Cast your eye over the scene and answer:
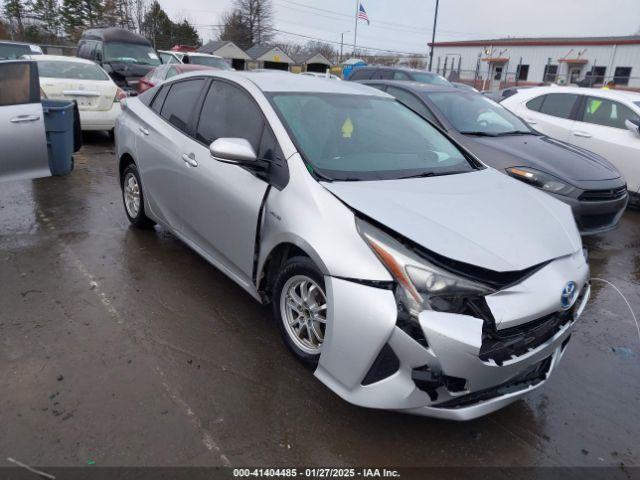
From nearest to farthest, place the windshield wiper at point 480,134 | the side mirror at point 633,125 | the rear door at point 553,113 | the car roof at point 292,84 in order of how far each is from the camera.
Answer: the car roof at point 292,84, the windshield wiper at point 480,134, the side mirror at point 633,125, the rear door at point 553,113

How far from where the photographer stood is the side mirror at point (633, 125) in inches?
276

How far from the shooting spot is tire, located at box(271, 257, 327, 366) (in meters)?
2.66

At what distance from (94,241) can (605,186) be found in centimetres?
537

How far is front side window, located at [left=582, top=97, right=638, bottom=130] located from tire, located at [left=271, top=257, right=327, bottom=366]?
675cm

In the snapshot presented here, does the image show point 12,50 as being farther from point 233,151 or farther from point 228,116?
point 233,151

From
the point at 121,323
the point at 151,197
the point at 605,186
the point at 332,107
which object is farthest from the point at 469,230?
the point at 605,186

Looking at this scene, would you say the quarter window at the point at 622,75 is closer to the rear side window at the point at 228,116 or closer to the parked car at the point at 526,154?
the parked car at the point at 526,154

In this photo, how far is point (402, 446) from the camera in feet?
8.21

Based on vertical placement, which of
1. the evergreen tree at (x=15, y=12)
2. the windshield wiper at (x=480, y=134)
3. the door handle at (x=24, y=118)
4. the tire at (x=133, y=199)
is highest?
the evergreen tree at (x=15, y=12)

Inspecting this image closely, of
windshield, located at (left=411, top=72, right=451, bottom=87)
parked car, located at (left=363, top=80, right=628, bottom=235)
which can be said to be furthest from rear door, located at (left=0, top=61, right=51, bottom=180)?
windshield, located at (left=411, top=72, right=451, bottom=87)

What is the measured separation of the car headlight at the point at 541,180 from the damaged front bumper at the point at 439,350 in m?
3.06

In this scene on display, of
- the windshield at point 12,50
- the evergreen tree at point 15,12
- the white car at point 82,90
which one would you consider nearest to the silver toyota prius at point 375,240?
the white car at point 82,90

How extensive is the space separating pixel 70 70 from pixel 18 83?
5.09m

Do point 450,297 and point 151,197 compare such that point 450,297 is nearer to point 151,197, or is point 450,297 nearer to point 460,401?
point 460,401
